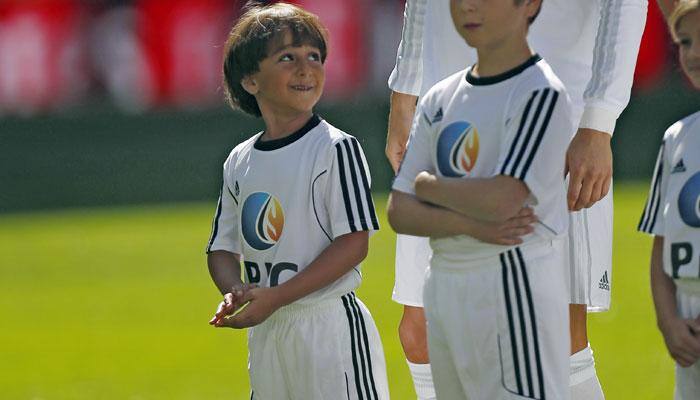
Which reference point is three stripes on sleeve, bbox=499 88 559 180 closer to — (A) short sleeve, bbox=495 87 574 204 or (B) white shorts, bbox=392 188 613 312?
(A) short sleeve, bbox=495 87 574 204

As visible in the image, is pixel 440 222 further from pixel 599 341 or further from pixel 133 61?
pixel 133 61

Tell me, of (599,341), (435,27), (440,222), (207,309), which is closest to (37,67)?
(207,309)

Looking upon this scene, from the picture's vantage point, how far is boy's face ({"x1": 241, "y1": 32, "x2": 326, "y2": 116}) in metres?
3.91

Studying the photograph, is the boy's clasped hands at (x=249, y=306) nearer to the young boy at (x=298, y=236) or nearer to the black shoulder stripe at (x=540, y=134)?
the young boy at (x=298, y=236)

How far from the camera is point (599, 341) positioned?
8.09 meters

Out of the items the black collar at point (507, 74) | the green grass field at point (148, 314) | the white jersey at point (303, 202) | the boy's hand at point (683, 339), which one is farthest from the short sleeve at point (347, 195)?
the green grass field at point (148, 314)

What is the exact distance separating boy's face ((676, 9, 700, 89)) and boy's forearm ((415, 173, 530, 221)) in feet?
1.70

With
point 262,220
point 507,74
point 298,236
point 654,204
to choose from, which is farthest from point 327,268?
point 654,204

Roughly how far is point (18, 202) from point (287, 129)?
513 inches

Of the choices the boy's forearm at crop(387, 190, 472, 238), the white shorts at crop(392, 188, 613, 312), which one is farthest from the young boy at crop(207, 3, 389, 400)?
the white shorts at crop(392, 188, 613, 312)

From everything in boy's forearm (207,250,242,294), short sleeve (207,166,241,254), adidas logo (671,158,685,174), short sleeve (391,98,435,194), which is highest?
short sleeve (391,98,435,194)

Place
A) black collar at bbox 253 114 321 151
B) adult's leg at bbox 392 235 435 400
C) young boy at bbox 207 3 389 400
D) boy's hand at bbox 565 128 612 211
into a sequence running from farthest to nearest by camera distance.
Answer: adult's leg at bbox 392 235 435 400, black collar at bbox 253 114 321 151, young boy at bbox 207 3 389 400, boy's hand at bbox 565 128 612 211

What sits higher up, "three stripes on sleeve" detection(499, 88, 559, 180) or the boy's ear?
the boy's ear

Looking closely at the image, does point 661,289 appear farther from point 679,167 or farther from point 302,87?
point 302,87
